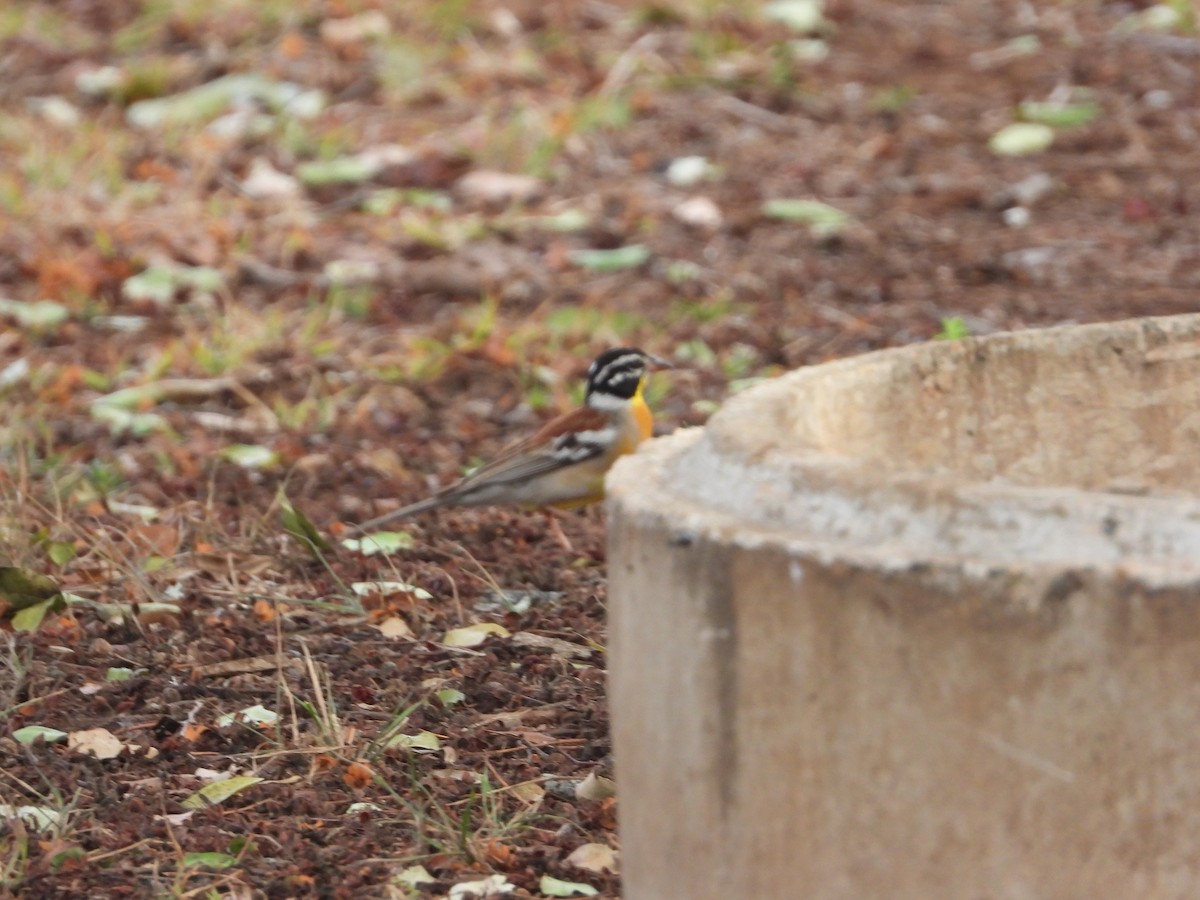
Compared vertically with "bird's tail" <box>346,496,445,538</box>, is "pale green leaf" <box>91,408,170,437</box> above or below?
below

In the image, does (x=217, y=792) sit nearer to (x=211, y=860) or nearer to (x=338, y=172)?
(x=211, y=860)

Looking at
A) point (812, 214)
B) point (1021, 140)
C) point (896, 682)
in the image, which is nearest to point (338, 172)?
point (812, 214)

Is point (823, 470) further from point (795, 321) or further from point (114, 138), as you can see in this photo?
point (114, 138)

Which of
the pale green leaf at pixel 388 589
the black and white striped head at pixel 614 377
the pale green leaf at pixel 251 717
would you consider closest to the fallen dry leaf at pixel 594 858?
the pale green leaf at pixel 251 717

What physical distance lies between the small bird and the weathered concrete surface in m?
3.39

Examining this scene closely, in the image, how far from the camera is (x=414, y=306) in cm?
882

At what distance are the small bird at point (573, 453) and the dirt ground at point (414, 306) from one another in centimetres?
13

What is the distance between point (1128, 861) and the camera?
264 cm

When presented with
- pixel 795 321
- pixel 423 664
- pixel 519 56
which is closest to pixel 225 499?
pixel 423 664

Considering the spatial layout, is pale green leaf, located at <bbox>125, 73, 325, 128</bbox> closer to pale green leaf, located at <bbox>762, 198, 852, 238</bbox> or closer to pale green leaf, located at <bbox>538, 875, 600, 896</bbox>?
pale green leaf, located at <bbox>762, 198, 852, 238</bbox>

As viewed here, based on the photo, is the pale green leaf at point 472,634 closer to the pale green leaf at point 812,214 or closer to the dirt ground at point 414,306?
the dirt ground at point 414,306

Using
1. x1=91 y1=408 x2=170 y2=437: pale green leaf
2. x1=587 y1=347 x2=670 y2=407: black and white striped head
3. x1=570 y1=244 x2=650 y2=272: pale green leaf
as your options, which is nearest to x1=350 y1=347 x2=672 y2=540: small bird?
x1=587 y1=347 x2=670 y2=407: black and white striped head

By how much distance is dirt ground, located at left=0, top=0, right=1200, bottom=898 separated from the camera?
173 inches

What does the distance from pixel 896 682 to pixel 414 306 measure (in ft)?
20.9
